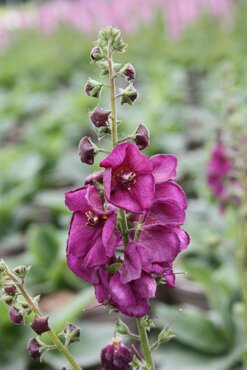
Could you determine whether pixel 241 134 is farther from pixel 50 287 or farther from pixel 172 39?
pixel 172 39

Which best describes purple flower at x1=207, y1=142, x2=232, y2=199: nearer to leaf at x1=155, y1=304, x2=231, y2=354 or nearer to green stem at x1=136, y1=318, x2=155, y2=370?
leaf at x1=155, y1=304, x2=231, y2=354

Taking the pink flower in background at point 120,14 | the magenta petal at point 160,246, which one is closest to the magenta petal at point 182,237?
the magenta petal at point 160,246

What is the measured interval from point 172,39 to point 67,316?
8.72 metres

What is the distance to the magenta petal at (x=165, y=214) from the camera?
3.40 ft

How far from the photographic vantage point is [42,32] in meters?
12.7

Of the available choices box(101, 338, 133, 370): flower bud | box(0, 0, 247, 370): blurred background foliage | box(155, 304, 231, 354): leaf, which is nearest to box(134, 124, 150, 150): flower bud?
box(101, 338, 133, 370): flower bud

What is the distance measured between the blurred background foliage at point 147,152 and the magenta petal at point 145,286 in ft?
4.24

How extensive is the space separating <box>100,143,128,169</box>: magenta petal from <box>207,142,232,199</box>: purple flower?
4.68 ft

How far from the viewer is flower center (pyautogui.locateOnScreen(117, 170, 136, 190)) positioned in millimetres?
1009

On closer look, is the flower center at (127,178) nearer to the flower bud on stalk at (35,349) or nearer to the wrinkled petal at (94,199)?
the wrinkled petal at (94,199)

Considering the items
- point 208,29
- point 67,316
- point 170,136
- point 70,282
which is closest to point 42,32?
point 208,29

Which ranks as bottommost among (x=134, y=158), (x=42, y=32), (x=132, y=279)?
(x=42, y=32)

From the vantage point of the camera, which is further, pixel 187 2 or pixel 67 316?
pixel 187 2

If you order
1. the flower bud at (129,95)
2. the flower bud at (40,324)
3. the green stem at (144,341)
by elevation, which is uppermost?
the flower bud at (129,95)
